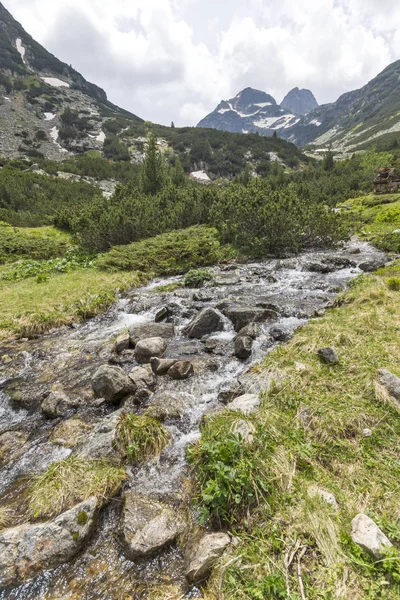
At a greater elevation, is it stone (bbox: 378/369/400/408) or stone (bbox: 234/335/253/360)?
stone (bbox: 378/369/400/408)

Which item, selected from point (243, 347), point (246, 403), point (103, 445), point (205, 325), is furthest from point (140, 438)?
point (205, 325)

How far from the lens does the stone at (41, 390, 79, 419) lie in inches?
253

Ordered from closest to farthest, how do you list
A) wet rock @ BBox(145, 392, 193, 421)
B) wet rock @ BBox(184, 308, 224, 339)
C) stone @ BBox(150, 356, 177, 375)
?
wet rock @ BBox(145, 392, 193, 421) → stone @ BBox(150, 356, 177, 375) → wet rock @ BBox(184, 308, 224, 339)

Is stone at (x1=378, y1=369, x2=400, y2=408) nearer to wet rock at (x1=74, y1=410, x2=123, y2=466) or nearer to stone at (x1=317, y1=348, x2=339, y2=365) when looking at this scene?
stone at (x1=317, y1=348, x2=339, y2=365)

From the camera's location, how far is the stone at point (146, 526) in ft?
11.5

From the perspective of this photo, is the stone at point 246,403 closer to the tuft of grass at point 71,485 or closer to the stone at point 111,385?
the tuft of grass at point 71,485

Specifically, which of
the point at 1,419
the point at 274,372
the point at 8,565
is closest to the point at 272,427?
the point at 274,372

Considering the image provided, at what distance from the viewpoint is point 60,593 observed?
3.21 meters

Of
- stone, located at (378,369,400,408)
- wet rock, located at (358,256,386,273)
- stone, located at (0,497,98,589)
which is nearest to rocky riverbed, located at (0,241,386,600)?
stone, located at (0,497,98,589)

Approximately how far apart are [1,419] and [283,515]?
6.62 m

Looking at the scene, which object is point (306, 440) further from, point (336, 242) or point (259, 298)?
point (336, 242)

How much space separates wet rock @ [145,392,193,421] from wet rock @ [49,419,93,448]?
134 centimetres

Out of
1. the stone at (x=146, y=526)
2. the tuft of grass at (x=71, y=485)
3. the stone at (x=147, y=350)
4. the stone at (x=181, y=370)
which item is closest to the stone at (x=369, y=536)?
the stone at (x=146, y=526)

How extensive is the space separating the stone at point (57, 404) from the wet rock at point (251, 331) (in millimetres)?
5295
